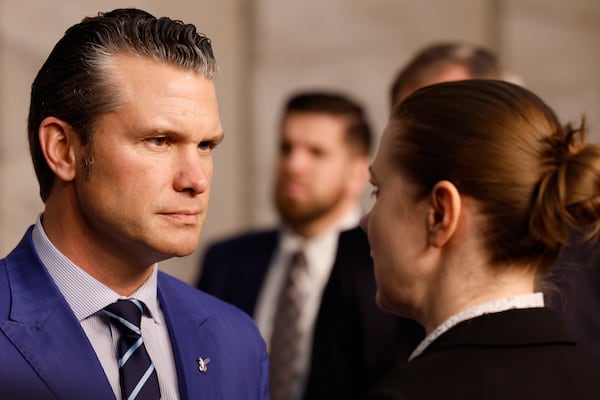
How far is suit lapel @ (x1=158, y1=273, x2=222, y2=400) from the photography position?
2.19 meters

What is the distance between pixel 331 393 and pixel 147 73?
1783 mm

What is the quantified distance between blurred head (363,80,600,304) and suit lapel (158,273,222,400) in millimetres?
463

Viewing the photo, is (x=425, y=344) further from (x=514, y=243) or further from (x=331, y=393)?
(x=331, y=393)

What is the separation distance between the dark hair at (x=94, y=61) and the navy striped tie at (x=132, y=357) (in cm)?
29

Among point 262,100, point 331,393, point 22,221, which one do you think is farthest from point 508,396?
point 262,100

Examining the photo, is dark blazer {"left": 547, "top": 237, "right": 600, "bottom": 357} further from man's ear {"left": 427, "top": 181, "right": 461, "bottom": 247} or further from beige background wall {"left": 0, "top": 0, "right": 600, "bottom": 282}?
beige background wall {"left": 0, "top": 0, "right": 600, "bottom": 282}

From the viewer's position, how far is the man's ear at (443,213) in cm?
201

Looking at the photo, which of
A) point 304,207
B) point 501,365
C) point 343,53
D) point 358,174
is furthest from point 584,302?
point 343,53

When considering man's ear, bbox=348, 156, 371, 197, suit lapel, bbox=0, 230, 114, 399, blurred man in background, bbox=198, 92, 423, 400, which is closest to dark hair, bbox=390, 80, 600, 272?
suit lapel, bbox=0, 230, 114, 399

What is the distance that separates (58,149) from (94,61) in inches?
7.1

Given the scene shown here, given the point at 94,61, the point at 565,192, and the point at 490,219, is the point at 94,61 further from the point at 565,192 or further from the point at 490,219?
the point at 565,192

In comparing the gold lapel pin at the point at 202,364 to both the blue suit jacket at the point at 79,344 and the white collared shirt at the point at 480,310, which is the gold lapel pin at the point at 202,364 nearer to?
the blue suit jacket at the point at 79,344

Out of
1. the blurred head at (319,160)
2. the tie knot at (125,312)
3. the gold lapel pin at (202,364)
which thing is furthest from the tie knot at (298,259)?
the tie knot at (125,312)

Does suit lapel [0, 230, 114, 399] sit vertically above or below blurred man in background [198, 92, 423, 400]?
above
